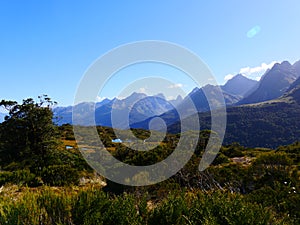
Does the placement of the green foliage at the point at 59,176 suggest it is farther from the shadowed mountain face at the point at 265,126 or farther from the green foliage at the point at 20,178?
the shadowed mountain face at the point at 265,126

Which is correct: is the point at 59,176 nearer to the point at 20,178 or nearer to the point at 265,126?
the point at 20,178

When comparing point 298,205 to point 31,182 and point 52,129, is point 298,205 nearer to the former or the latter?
point 31,182

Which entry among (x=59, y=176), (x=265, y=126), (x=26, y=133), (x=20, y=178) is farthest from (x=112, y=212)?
(x=265, y=126)

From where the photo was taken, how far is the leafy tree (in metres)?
21.9

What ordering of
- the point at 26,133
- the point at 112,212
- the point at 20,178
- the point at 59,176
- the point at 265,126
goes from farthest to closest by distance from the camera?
1. the point at 265,126
2. the point at 26,133
3. the point at 59,176
4. the point at 20,178
5. the point at 112,212

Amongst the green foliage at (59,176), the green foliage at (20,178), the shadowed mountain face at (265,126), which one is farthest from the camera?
the shadowed mountain face at (265,126)

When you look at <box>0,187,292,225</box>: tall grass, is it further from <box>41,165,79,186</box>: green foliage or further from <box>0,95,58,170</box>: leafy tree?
<box>0,95,58,170</box>: leafy tree

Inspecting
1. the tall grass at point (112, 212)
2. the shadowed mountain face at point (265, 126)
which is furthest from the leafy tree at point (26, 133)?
the shadowed mountain face at point (265, 126)

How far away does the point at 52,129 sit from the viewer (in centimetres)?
2262

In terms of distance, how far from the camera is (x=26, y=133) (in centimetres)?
2216

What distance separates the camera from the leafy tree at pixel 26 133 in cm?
2192

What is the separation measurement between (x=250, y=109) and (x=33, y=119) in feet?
640

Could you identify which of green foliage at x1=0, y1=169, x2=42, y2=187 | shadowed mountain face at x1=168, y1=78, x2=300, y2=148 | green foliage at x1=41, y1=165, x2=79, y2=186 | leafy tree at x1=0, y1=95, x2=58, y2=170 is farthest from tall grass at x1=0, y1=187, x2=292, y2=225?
shadowed mountain face at x1=168, y1=78, x2=300, y2=148

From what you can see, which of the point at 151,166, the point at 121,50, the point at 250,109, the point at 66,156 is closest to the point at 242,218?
the point at 151,166
